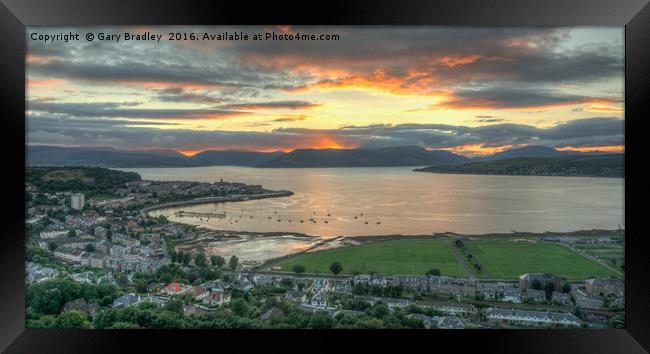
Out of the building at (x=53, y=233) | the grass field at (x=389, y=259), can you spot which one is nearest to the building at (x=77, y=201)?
the building at (x=53, y=233)

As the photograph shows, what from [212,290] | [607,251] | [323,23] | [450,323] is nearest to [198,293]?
[212,290]

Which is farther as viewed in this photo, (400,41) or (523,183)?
(523,183)

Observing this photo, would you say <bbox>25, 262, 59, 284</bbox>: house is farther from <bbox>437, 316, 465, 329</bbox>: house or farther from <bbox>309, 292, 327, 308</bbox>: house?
<bbox>437, 316, 465, 329</bbox>: house

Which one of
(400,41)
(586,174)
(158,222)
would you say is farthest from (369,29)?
(158,222)

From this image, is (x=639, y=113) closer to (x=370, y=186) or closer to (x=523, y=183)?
(x=523, y=183)

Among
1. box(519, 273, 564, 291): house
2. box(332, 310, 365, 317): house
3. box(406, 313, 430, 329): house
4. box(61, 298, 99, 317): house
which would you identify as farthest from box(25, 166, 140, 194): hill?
box(519, 273, 564, 291): house

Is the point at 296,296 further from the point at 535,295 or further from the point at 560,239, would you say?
the point at 560,239
